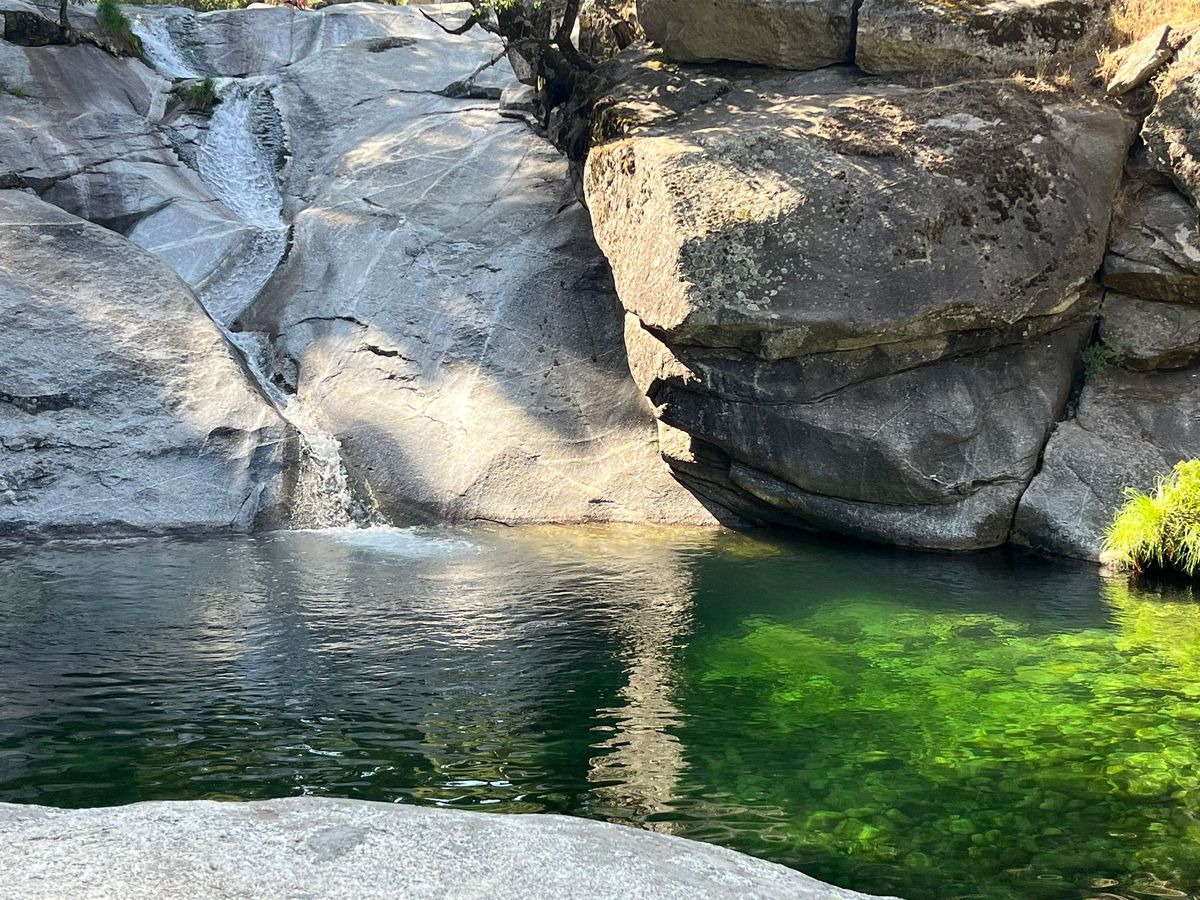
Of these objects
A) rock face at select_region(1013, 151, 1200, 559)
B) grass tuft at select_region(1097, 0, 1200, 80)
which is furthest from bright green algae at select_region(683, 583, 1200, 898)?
grass tuft at select_region(1097, 0, 1200, 80)

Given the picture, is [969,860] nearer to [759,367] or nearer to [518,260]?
[759,367]

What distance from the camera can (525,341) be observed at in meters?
18.9

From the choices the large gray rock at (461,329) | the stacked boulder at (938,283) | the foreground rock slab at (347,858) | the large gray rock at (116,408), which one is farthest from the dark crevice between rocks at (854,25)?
the foreground rock slab at (347,858)

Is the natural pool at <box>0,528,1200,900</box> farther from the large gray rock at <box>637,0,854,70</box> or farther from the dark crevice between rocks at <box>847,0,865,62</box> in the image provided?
the large gray rock at <box>637,0,854,70</box>

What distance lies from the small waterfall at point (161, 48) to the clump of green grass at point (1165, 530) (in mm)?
22656

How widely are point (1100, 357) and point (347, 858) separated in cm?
1355

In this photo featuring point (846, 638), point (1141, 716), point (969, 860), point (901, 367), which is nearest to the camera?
point (969, 860)

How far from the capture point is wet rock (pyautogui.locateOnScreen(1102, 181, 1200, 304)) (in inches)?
559

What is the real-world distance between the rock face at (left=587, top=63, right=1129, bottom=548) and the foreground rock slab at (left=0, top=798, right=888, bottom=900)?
10.1 m

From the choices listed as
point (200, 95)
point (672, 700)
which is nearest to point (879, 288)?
point (672, 700)

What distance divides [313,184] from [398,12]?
872 centimetres

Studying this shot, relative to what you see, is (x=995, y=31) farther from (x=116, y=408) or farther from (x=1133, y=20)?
(x=116, y=408)

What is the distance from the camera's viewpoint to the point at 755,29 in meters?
16.6

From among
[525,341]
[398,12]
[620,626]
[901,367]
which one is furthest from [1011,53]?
[398,12]
